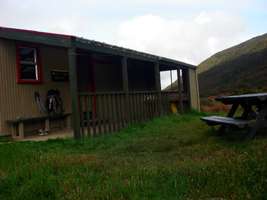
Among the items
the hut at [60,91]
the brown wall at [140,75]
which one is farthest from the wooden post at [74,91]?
the brown wall at [140,75]

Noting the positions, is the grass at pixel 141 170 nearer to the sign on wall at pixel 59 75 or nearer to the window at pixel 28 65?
the window at pixel 28 65

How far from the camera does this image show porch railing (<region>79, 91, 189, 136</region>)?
8391 mm

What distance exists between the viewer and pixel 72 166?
4953 millimetres

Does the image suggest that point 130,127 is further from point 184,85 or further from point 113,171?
point 184,85

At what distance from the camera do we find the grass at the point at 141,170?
3678mm

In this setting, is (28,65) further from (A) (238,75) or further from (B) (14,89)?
(A) (238,75)

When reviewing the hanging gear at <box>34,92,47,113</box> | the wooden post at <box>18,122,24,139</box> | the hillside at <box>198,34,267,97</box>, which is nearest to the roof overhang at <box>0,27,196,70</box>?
the hanging gear at <box>34,92,47,113</box>

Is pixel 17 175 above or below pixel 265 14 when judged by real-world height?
below

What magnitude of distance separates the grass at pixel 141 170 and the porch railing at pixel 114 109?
1.40 meters

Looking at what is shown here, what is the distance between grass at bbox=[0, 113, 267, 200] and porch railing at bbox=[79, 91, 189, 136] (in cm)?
140

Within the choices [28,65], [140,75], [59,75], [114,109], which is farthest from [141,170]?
[140,75]

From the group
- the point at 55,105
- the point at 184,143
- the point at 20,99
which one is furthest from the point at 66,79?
the point at 184,143

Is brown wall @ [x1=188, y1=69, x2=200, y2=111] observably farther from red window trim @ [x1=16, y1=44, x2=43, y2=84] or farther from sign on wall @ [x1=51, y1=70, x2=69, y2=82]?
red window trim @ [x1=16, y1=44, x2=43, y2=84]

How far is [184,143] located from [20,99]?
5025 mm
